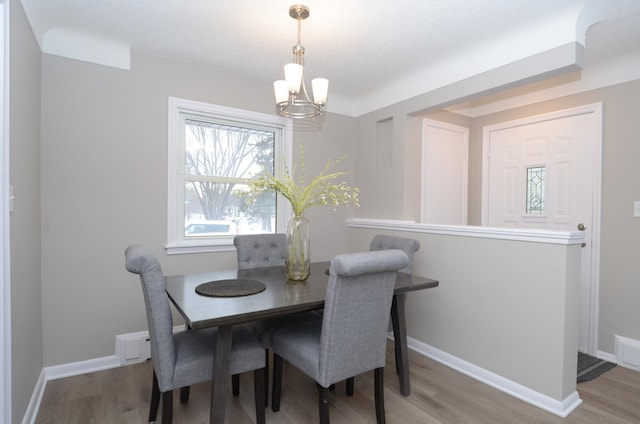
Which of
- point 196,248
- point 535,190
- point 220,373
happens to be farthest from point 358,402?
point 535,190

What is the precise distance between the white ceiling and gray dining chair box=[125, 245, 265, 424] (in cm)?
158

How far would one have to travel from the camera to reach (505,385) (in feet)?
7.86

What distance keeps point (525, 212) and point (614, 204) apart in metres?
0.76

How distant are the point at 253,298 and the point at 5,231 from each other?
3.86 feet

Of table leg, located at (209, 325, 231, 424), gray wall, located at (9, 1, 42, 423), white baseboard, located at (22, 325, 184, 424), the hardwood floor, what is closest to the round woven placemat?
table leg, located at (209, 325, 231, 424)

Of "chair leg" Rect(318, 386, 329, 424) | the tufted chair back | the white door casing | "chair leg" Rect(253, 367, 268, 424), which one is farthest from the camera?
the white door casing

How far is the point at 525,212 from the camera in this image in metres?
3.52

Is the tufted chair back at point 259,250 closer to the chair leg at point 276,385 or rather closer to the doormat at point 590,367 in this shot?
the chair leg at point 276,385

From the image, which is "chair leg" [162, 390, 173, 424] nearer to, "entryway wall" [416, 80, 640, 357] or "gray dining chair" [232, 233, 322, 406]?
"gray dining chair" [232, 233, 322, 406]

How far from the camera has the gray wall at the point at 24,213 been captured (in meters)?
1.75

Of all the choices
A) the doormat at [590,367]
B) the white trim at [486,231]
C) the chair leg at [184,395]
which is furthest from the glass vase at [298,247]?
the doormat at [590,367]

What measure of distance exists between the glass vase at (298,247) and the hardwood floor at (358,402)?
0.82 metres

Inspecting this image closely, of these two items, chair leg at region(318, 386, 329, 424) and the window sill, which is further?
the window sill

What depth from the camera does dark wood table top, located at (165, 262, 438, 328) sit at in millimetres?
1527
